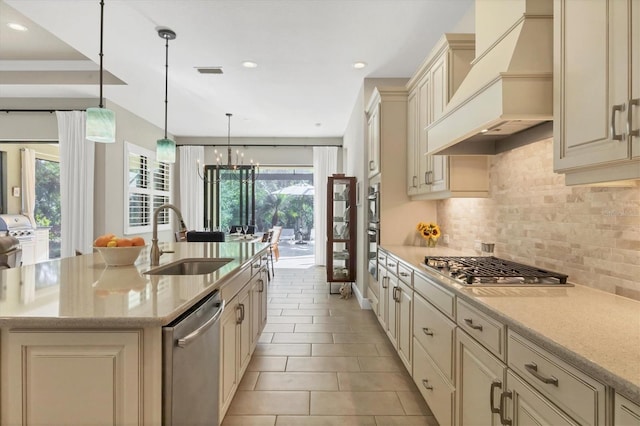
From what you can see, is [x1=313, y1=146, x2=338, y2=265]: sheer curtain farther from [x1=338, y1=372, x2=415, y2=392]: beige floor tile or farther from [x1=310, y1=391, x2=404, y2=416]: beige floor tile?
[x1=310, y1=391, x2=404, y2=416]: beige floor tile

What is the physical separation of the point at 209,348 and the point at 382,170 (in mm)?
2761

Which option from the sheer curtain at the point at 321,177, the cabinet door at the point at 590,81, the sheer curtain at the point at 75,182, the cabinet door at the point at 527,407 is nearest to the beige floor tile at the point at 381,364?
the cabinet door at the point at 527,407

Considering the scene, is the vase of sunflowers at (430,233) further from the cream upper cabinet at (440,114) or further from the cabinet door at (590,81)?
the cabinet door at (590,81)

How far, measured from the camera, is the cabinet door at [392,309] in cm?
276

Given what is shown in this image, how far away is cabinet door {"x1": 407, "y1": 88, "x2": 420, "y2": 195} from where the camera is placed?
3357 millimetres

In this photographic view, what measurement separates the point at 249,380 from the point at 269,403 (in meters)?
0.34

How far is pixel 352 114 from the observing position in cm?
577

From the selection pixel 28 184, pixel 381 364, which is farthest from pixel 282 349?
pixel 28 184

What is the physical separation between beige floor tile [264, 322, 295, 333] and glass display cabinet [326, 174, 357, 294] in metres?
1.53

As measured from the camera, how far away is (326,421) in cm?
204

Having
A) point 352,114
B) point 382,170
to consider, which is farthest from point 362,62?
point 352,114

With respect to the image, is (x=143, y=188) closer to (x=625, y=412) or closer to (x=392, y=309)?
(x=392, y=309)

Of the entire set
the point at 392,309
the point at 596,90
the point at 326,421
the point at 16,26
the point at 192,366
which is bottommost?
the point at 326,421

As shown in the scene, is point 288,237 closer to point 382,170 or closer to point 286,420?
point 382,170
